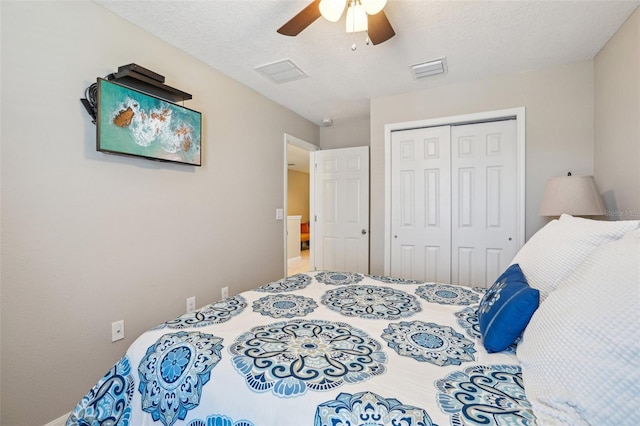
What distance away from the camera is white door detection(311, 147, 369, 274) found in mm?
3746

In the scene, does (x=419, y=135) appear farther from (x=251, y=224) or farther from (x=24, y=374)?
(x=24, y=374)

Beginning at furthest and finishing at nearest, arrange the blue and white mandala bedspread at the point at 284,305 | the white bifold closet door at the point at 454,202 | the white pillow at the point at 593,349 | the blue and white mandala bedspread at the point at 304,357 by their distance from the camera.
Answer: the white bifold closet door at the point at 454,202
the blue and white mandala bedspread at the point at 284,305
the blue and white mandala bedspread at the point at 304,357
the white pillow at the point at 593,349

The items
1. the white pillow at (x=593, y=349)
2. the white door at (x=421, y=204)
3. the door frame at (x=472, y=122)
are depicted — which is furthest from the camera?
the white door at (x=421, y=204)

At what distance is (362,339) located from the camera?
115cm

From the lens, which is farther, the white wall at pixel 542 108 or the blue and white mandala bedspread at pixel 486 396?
the white wall at pixel 542 108

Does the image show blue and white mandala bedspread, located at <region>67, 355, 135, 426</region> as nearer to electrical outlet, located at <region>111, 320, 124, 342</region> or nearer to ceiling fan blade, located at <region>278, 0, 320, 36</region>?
electrical outlet, located at <region>111, 320, 124, 342</region>

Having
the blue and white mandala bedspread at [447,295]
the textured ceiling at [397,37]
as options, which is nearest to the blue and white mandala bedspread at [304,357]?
the blue and white mandala bedspread at [447,295]

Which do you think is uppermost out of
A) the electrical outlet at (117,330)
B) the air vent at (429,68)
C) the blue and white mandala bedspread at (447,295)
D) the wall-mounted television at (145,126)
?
the air vent at (429,68)

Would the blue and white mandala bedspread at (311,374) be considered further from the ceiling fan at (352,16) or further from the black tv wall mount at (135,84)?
the ceiling fan at (352,16)

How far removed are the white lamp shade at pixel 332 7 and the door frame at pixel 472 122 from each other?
1817 millimetres

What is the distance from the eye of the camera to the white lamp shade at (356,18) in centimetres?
161

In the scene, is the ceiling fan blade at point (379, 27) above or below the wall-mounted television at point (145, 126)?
above

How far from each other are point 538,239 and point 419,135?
6.68ft

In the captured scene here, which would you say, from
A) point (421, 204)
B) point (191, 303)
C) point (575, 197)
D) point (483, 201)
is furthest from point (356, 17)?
point (191, 303)
